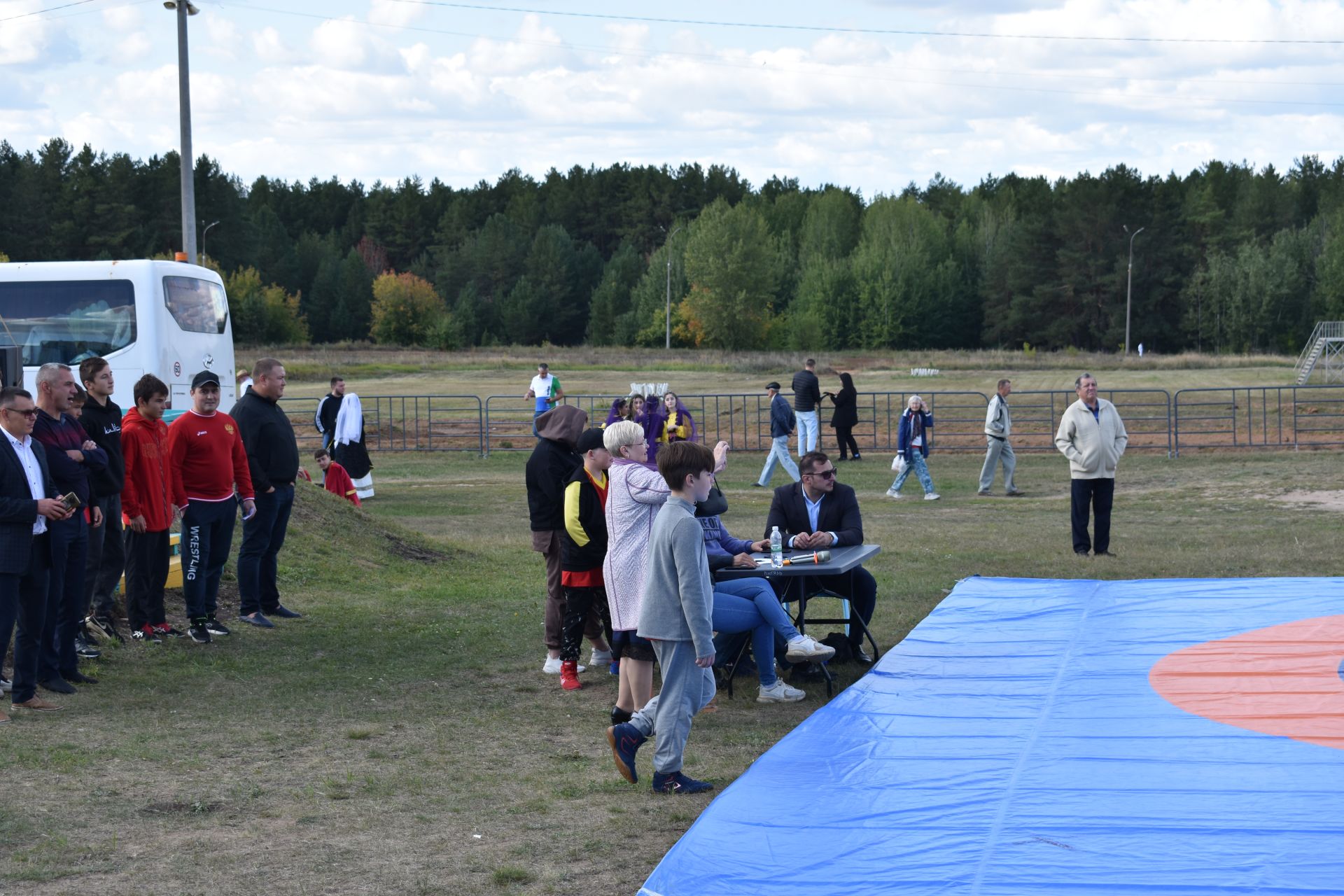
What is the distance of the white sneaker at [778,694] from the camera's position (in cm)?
723

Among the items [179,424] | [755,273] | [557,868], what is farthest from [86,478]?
[755,273]

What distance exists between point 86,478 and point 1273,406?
101ft

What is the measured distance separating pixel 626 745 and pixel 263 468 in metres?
4.77

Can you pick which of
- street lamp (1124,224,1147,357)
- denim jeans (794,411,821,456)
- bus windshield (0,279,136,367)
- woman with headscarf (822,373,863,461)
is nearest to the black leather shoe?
bus windshield (0,279,136,367)

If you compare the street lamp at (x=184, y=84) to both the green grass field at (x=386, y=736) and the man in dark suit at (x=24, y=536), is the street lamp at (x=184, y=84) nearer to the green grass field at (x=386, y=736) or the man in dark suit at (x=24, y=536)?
the green grass field at (x=386, y=736)

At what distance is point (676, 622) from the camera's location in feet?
18.3

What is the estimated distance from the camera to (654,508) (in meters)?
6.42

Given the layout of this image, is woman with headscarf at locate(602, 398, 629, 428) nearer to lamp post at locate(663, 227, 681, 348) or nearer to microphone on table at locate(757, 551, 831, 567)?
microphone on table at locate(757, 551, 831, 567)

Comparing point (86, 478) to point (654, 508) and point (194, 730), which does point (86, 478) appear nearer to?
point (194, 730)

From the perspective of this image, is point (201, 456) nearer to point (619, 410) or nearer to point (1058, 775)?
point (1058, 775)

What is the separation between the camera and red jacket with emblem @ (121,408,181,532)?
8.43m

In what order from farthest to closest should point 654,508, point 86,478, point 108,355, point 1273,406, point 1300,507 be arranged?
point 1273,406, point 108,355, point 1300,507, point 86,478, point 654,508

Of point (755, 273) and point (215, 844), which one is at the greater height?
point (755, 273)

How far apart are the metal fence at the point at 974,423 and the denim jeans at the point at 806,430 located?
5.30ft
